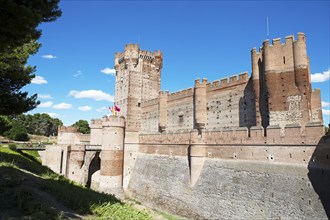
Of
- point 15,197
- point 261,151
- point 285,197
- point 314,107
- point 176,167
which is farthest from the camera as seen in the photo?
point 176,167

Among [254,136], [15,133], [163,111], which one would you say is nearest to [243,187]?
[254,136]

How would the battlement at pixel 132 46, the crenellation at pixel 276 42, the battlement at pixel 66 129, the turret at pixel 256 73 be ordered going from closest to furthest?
the crenellation at pixel 276 42
the turret at pixel 256 73
the battlement at pixel 66 129
the battlement at pixel 132 46

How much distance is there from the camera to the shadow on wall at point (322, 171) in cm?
1134

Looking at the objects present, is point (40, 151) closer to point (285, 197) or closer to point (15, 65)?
point (15, 65)

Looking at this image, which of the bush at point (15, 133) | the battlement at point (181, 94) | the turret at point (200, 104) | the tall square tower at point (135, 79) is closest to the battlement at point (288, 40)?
the turret at point (200, 104)

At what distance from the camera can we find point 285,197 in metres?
12.8

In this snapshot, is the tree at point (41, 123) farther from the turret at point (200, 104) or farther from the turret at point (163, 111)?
the turret at point (200, 104)

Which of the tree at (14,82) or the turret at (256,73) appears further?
the turret at (256,73)

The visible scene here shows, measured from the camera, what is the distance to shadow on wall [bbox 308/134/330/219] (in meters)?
11.3

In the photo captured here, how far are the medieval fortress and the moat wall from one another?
5cm

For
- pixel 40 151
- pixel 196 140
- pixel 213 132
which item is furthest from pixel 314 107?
pixel 40 151

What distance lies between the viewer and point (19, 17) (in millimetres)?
5230

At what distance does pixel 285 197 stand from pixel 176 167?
915 centimetres

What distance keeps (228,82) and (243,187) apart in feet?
35.5
